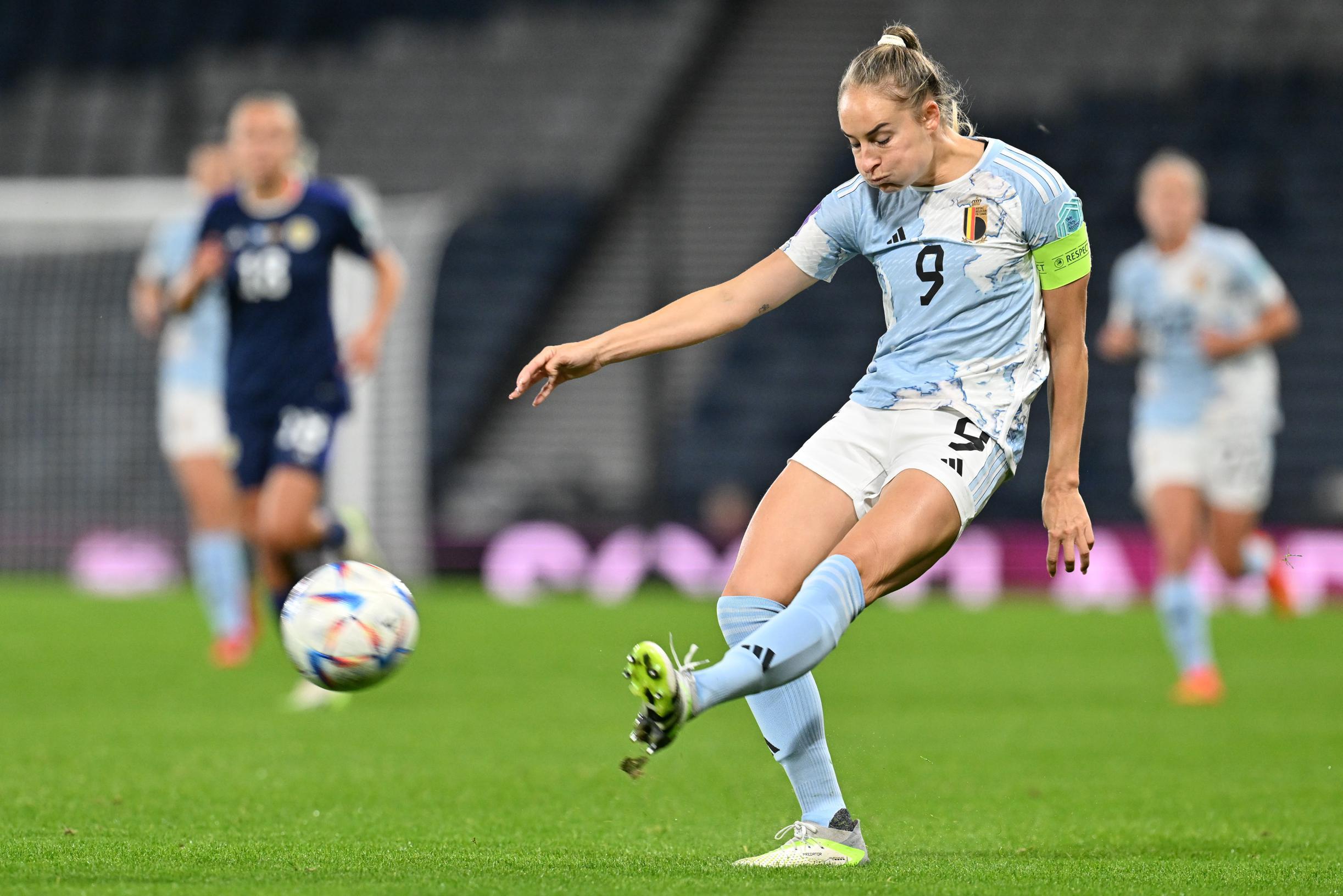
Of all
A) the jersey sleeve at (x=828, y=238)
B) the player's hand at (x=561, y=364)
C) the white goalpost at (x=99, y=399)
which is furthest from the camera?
the white goalpost at (x=99, y=399)

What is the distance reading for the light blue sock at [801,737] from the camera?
4.49m

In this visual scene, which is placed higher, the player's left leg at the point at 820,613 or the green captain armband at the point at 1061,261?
the green captain armband at the point at 1061,261

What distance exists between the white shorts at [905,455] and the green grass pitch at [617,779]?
89 centimetres

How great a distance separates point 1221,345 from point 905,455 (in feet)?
17.4

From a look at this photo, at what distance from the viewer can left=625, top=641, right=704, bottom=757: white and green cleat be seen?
139 inches

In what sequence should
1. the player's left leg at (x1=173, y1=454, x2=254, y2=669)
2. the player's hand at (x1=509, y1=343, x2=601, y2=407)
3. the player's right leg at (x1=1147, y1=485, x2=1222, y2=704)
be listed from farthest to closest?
the player's left leg at (x1=173, y1=454, x2=254, y2=669)
the player's right leg at (x1=1147, y1=485, x2=1222, y2=704)
the player's hand at (x1=509, y1=343, x2=601, y2=407)

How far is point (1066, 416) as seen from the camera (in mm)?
4477

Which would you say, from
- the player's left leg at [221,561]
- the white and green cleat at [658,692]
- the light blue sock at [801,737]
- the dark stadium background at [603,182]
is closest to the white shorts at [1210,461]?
the player's left leg at [221,561]

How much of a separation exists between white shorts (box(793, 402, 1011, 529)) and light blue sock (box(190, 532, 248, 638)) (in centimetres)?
640

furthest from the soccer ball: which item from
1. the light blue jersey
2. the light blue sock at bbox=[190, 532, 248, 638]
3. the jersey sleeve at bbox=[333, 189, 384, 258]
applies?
the light blue jersey

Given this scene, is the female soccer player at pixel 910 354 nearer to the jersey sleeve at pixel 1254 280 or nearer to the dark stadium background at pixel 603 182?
the jersey sleeve at pixel 1254 280

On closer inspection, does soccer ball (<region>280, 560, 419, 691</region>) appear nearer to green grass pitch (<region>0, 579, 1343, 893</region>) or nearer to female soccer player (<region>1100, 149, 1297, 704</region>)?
green grass pitch (<region>0, 579, 1343, 893</region>)

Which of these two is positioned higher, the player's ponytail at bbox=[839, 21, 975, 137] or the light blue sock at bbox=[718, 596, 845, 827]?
the player's ponytail at bbox=[839, 21, 975, 137]

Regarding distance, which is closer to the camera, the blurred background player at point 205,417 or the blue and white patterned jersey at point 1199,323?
the blue and white patterned jersey at point 1199,323
